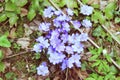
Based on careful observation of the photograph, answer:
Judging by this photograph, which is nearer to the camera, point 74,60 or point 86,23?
point 74,60

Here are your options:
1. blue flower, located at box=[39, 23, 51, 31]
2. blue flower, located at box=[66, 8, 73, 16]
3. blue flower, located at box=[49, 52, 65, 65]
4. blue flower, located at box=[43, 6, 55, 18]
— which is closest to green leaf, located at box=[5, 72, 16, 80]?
blue flower, located at box=[49, 52, 65, 65]

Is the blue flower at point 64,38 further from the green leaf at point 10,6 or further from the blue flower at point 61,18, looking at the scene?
the green leaf at point 10,6

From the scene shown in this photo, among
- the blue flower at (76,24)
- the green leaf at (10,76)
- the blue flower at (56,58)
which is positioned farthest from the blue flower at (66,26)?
the green leaf at (10,76)

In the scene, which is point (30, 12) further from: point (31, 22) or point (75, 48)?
point (75, 48)

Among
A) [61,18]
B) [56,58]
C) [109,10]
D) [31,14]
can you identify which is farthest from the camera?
[109,10]

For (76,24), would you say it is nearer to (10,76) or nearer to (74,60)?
(74,60)

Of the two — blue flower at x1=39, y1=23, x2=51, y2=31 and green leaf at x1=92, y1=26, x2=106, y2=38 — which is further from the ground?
blue flower at x1=39, y1=23, x2=51, y2=31

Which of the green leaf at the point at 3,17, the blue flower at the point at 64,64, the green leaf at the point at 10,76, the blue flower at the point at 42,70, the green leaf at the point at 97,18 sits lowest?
the green leaf at the point at 10,76

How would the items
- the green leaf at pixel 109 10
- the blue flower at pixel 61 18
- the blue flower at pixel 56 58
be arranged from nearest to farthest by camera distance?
1. the blue flower at pixel 56 58
2. the blue flower at pixel 61 18
3. the green leaf at pixel 109 10

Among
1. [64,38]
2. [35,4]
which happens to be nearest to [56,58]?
[64,38]

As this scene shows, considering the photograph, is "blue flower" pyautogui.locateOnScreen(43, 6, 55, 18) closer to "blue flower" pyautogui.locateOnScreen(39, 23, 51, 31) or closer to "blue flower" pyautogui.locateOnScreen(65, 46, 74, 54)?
"blue flower" pyautogui.locateOnScreen(39, 23, 51, 31)
